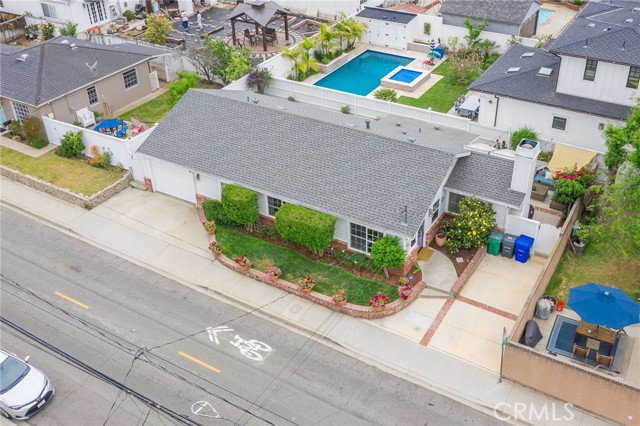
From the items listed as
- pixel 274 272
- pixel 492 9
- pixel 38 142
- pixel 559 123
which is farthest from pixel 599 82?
pixel 38 142

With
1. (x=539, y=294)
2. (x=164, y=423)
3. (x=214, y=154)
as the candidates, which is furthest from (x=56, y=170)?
(x=539, y=294)

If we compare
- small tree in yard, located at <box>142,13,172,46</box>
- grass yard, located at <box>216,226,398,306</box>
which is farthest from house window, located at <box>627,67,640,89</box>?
small tree in yard, located at <box>142,13,172,46</box>

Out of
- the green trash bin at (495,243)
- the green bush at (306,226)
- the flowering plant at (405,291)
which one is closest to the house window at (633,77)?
the green trash bin at (495,243)

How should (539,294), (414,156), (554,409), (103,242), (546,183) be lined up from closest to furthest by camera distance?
(554,409) → (539,294) → (414,156) → (103,242) → (546,183)

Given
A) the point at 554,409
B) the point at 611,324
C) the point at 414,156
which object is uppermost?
the point at 414,156

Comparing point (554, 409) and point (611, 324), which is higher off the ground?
point (611, 324)

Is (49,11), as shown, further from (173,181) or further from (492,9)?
(492,9)

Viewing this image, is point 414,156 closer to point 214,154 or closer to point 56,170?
point 214,154

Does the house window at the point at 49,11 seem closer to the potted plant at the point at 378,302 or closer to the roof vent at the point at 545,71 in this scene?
the roof vent at the point at 545,71
